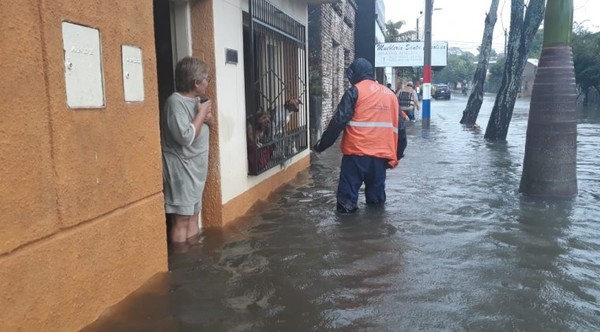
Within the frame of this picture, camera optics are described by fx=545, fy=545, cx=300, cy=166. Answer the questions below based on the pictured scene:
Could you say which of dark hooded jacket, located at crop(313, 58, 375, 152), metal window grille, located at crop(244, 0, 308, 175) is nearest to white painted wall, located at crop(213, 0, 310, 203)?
metal window grille, located at crop(244, 0, 308, 175)

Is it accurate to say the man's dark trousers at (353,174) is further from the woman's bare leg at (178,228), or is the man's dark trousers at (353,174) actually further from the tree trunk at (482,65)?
the tree trunk at (482,65)

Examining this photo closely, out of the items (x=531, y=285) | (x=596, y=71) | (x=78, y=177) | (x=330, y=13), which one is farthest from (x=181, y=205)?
(x=596, y=71)

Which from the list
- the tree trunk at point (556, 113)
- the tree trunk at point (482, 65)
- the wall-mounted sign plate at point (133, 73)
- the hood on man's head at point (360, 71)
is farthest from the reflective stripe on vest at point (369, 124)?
the tree trunk at point (482, 65)

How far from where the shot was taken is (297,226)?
5492 mm

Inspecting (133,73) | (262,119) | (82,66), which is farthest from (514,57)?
(82,66)

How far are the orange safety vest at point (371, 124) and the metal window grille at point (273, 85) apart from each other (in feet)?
3.38

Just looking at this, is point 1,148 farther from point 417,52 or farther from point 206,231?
point 417,52

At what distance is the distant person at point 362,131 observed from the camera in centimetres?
584

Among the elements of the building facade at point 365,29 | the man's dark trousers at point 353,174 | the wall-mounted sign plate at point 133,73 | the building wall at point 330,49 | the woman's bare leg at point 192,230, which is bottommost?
the woman's bare leg at point 192,230

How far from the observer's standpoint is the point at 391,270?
13.6ft

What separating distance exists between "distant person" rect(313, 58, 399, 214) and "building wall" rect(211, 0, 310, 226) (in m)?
0.98

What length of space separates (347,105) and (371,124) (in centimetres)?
33

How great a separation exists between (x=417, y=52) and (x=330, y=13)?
11332mm

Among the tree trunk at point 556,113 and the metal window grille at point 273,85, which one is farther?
the tree trunk at point 556,113
